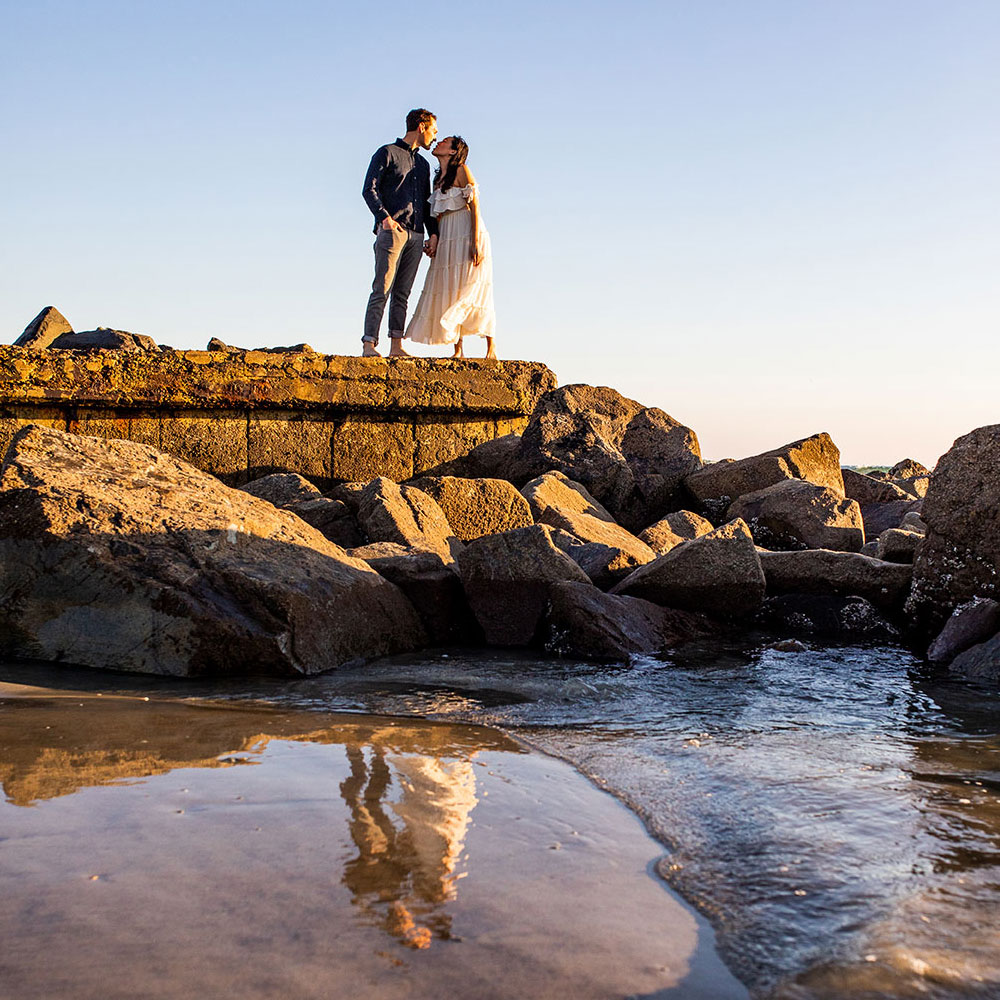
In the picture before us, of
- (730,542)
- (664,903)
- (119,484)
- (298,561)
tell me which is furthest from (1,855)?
(730,542)

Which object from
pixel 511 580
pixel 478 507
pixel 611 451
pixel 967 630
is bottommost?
pixel 967 630

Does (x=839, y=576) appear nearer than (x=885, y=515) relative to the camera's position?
Yes


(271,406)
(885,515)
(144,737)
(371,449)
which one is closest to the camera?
(144,737)

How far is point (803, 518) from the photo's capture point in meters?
6.92

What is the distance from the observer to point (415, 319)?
8922mm

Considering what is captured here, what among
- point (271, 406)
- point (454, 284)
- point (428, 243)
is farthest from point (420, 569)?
point (428, 243)

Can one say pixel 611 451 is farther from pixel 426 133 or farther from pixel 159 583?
pixel 159 583

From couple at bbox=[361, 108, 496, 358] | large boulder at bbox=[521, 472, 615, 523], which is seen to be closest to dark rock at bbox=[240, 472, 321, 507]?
large boulder at bbox=[521, 472, 615, 523]

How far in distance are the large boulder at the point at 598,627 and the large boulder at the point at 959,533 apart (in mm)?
1273

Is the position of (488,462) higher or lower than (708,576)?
higher

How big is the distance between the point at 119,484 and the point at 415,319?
4.64 metres

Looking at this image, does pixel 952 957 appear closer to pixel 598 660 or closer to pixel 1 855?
pixel 1 855

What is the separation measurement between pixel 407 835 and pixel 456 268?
706 centimetres

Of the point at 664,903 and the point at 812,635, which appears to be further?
the point at 812,635
